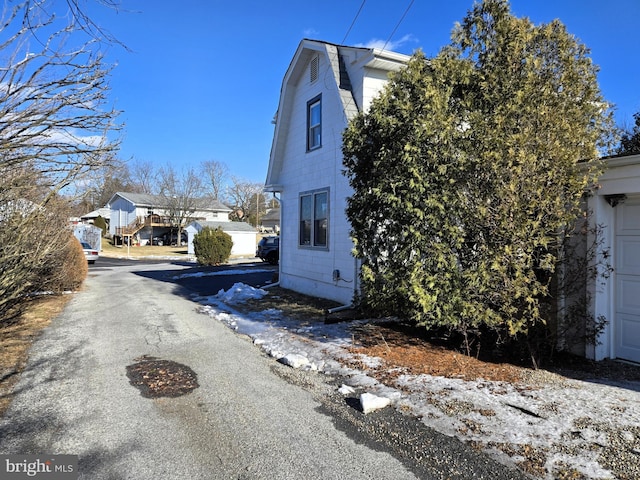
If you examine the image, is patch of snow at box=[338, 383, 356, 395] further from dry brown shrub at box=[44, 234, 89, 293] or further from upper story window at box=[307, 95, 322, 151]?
dry brown shrub at box=[44, 234, 89, 293]

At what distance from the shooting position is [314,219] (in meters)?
11.5

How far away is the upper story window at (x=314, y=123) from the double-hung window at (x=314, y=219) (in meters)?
1.39

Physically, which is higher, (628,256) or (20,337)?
(628,256)

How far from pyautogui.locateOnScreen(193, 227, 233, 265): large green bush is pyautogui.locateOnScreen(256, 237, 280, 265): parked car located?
2.27m

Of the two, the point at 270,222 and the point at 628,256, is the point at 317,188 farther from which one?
the point at 270,222

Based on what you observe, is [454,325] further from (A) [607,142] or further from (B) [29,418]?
(B) [29,418]

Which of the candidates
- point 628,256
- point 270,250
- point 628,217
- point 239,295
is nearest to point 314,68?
point 239,295

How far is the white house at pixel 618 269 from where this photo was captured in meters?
5.33

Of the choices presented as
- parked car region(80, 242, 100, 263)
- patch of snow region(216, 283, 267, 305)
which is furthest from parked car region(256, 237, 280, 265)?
patch of snow region(216, 283, 267, 305)

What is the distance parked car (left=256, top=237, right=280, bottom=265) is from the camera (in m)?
25.1

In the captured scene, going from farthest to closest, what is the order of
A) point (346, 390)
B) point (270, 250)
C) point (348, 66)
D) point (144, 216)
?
point (144, 216), point (270, 250), point (348, 66), point (346, 390)

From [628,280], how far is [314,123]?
8.31m

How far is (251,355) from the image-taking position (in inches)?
239

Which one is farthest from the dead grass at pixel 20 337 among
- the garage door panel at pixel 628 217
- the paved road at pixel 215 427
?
the garage door panel at pixel 628 217
